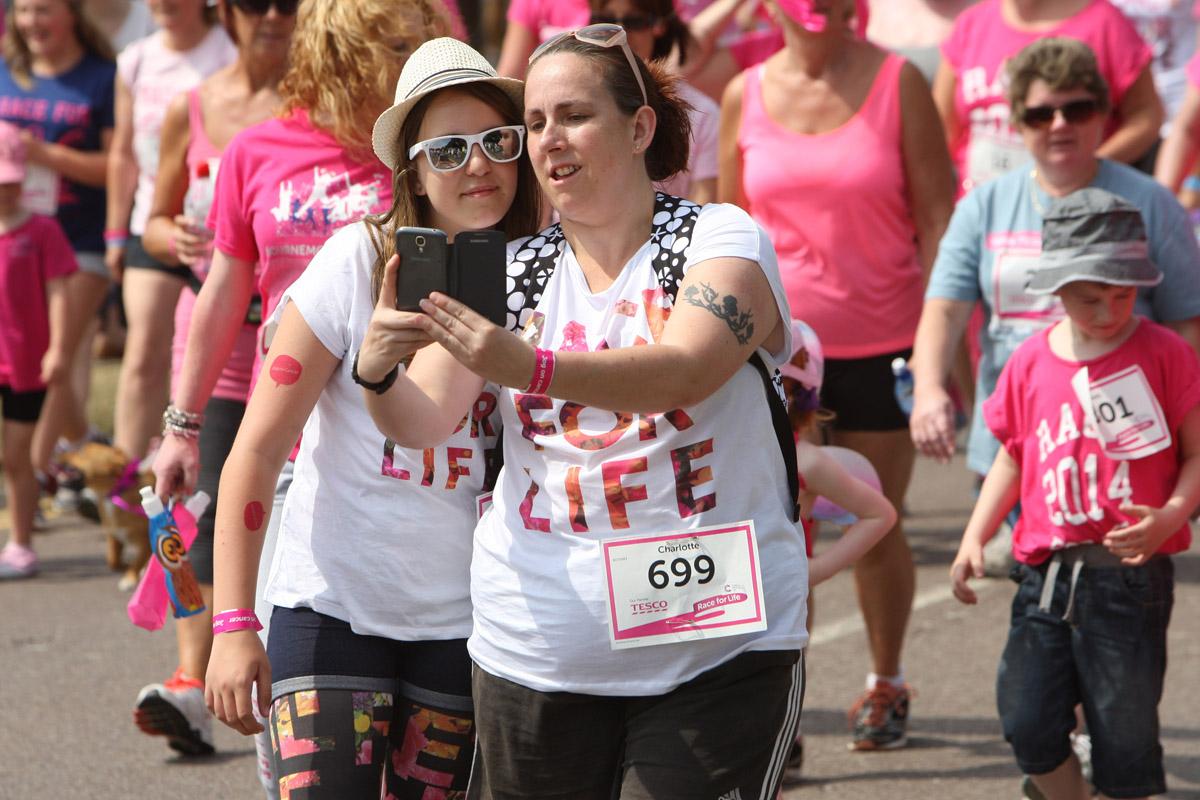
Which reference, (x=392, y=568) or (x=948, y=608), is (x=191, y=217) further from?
(x=948, y=608)

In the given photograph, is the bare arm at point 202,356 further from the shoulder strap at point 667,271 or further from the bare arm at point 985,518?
the bare arm at point 985,518

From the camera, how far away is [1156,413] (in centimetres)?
413

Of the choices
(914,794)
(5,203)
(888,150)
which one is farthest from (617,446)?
(5,203)

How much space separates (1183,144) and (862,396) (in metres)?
2.83

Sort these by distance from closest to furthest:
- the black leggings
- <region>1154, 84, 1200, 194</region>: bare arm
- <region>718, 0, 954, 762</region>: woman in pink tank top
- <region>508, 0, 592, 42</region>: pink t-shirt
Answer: the black leggings < <region>718, 0, 954, 762</region>: woman in pink tank top < <region>508, 0, 592, 42</region>: pink t-shirt < <region>1154, 84, 1200, 194</region>: bare arm

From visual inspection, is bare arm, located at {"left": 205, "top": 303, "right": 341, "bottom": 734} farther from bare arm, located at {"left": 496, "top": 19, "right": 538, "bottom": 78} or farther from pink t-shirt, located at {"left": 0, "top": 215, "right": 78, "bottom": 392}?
pink t-shirt, located at {"left": 0, "top": 215, "right": 78, "bottom": 392}

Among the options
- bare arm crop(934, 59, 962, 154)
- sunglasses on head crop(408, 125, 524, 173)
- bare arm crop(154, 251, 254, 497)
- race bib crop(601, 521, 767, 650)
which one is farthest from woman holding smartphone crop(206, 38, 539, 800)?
bare arm crop(934, 59, 962, 154)

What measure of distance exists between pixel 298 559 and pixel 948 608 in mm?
4080

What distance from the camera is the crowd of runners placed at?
112 inches

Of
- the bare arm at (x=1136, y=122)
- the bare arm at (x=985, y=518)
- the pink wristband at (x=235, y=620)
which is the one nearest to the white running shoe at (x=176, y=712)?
the pink wristband at (x=235, y=620)

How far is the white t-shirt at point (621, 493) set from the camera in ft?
9.32

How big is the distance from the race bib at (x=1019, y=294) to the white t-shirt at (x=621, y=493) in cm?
217

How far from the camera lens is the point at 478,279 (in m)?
2.58

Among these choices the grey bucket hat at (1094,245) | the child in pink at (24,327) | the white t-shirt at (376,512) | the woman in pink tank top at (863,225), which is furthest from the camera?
the child in pink at (24,327)
